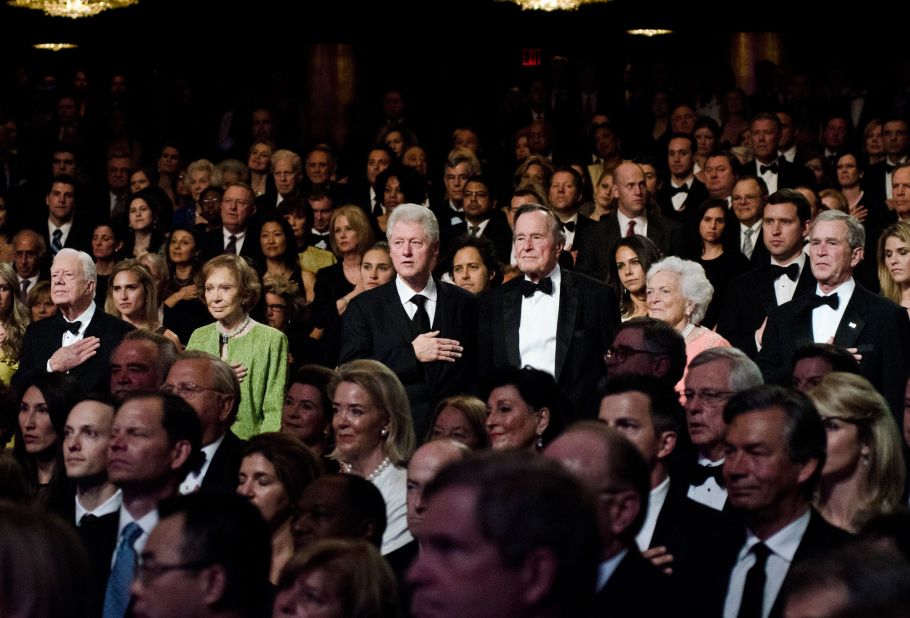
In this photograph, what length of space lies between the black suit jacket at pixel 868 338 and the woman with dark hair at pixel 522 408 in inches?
44.1

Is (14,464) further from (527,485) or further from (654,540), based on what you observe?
(527,485)

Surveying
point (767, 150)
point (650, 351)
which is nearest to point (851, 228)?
point (650, 351)

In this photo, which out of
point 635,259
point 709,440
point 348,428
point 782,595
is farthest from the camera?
point 635,259

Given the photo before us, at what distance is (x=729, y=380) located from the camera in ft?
16.3

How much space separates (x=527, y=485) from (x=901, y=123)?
8735 mm

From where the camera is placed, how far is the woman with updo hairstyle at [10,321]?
Result: 779cm

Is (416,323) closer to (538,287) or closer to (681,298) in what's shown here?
(538,287)

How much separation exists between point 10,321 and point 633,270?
3.29m

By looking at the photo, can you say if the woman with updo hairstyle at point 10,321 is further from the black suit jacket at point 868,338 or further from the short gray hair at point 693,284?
the black suit jacket at point 868,338

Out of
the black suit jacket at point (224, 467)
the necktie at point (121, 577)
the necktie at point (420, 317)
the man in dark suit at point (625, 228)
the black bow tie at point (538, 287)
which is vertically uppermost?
the man in dark suit at point (625, 228)

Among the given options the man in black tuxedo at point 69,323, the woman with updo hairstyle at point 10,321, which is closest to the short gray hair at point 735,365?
the man in black tuxedo at point 69,323

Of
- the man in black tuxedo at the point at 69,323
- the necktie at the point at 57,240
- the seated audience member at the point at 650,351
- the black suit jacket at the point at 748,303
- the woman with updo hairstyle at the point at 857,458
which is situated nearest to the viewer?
the woman with updo hairstyle at the point at 857,458

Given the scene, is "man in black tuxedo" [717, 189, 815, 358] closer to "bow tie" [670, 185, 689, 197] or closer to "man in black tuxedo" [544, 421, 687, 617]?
"bow tie" [670, 185, 689, 197]

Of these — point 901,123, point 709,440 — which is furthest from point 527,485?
point 901,123
